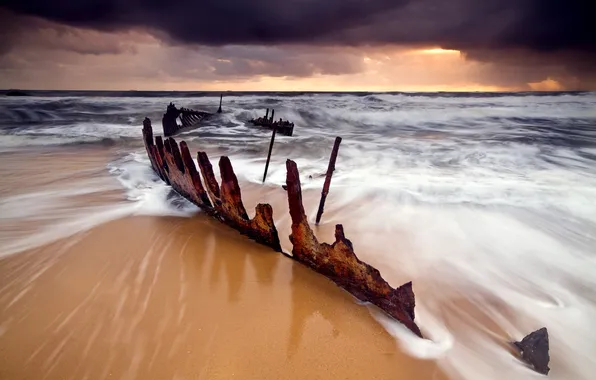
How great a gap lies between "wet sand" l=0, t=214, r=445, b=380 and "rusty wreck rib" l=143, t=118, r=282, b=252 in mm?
222

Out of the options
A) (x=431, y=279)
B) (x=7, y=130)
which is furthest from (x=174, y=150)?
(x=7, y=130)

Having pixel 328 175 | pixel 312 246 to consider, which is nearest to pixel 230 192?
pixel 312 246

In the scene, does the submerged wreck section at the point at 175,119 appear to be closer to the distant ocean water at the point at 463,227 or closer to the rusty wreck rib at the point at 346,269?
the distant ocean water at the point at 463,227

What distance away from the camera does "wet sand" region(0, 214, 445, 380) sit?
2.10 metres

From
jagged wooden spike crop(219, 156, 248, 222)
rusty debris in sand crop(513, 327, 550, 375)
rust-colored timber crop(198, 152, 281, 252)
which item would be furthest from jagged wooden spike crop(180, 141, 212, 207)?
rusty debris in sand crop(513, 327, 550, 375)

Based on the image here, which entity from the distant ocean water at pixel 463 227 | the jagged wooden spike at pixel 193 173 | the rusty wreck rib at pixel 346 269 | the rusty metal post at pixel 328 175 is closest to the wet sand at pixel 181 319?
the rusty wreck rib at pixel 346 269

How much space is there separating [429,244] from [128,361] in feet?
10.2

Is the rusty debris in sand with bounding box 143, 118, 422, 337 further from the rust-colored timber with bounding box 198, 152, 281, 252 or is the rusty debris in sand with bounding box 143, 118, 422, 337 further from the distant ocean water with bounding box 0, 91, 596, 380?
the distant ocean water with bounding box 0, 91, 596, 380

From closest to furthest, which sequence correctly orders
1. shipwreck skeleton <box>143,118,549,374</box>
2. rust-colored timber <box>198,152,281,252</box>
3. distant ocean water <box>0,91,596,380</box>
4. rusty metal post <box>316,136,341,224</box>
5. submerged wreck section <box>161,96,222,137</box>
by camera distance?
shipwreck skeleton <box>143,118,549,374</box> → distant ocean water <box>0,91,596,380</box> → rust-colored timber <box>198,152,281,252</box> → rusty metal post <box>316,136,341,224</box> → submerged wreck section <box>161,96,222,137</box>

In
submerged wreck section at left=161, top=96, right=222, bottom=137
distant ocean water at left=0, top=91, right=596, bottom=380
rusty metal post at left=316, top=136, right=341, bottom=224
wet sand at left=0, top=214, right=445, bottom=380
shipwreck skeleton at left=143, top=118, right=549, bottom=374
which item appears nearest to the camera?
wet sand at left=0, top=214, right=445, bottom=380

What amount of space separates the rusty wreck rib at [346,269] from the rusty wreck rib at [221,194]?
405 mm

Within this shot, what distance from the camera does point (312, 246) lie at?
123 inches

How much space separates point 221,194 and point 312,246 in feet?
4.38

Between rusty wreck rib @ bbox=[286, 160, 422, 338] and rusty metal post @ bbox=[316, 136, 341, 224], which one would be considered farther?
rusty metal post @ bbox=[316, 136, 341, 224]
